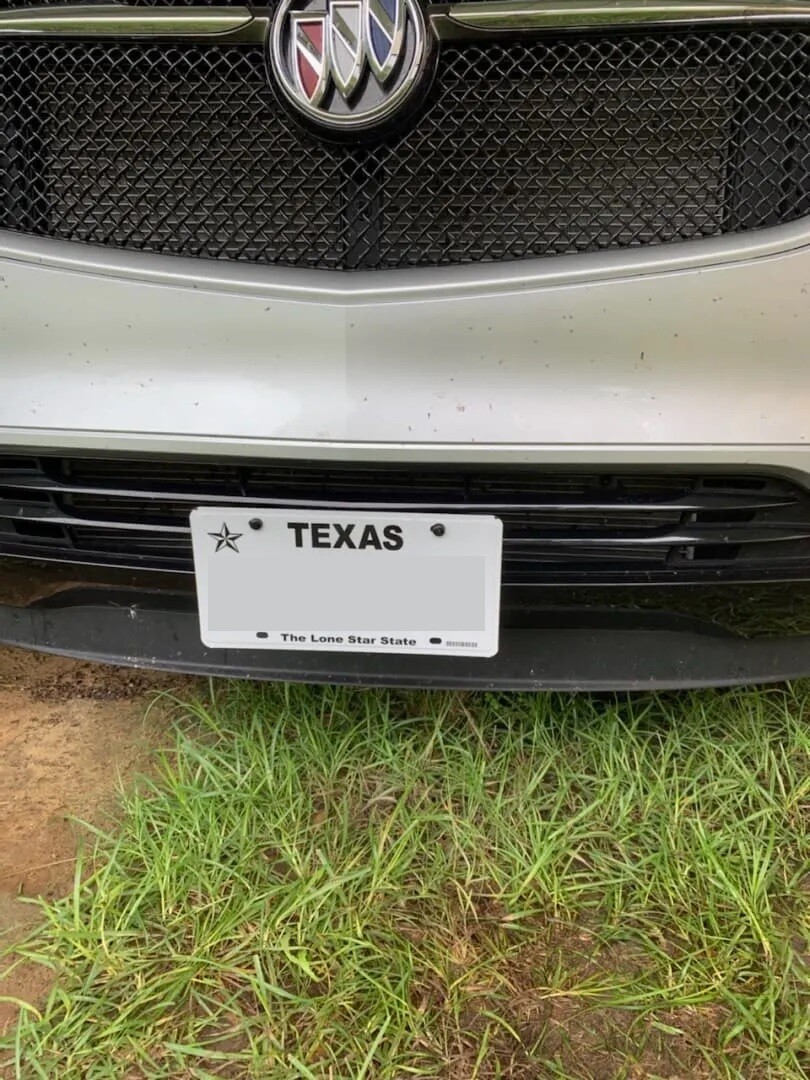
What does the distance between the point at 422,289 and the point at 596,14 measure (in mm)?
383

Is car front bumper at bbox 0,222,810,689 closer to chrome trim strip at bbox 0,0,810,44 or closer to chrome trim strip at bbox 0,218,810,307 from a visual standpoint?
chrome trim strip at bbox 0,218,810,307

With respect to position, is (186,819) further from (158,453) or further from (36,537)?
(158,453)

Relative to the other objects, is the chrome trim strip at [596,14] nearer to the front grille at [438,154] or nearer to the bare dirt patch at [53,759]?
the front grille at [438,154]

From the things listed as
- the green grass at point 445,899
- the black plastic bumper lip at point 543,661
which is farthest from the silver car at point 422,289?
the green grass at point 445,899

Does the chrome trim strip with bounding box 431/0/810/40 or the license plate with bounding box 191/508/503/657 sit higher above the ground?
the chrome trim strip with bounding box 431/0/810/40

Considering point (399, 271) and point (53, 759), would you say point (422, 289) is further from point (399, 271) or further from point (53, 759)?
point (53, 759)

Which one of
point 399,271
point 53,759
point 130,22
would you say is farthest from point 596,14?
point 53,759

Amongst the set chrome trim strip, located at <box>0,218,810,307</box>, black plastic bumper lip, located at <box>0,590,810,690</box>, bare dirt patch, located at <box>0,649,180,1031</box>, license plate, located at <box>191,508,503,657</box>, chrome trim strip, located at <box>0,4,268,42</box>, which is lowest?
bare dirt patch, located at <box>0,649,180,1031</box>

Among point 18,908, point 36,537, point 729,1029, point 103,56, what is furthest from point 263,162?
point 729,1029

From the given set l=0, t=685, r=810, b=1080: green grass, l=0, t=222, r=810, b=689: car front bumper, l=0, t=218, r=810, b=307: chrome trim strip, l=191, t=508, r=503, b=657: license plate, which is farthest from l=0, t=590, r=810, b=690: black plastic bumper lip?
l=0, t=218, r=810, b=307: chrome trim strip

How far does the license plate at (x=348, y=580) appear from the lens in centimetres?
122

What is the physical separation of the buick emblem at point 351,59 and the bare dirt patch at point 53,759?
115cm

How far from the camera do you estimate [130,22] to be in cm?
107

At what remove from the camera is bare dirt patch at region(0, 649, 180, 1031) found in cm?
133
